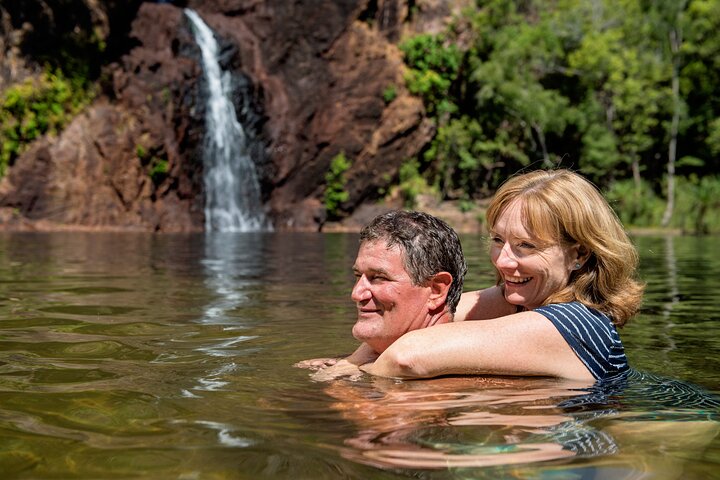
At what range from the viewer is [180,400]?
3100mm

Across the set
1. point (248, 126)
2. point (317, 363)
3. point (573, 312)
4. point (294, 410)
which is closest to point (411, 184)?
point (248, 126)

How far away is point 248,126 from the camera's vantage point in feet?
93.9

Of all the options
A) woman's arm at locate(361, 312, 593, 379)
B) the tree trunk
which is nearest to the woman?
woman's arm at locate(361, 312, 593, 379)

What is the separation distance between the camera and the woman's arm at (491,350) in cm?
298

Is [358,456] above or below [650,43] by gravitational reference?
below

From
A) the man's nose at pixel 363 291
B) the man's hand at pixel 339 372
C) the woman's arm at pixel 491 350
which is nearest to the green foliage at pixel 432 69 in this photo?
the man's hand at pixel 339 372

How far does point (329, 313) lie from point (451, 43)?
1102 inches

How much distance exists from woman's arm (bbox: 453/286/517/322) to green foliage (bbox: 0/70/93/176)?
2449 cm

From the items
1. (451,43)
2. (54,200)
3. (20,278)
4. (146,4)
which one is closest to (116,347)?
(20,278)

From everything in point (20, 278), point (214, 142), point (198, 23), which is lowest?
point (20, 278)

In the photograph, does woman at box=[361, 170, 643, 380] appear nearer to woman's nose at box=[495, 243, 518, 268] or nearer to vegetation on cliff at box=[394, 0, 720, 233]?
woman's nose at box=[495, 243, 518, 268]

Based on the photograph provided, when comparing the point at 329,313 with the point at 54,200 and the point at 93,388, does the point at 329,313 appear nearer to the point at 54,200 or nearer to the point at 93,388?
the point at 93,388

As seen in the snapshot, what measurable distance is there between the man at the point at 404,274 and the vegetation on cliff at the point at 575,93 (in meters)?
28.0

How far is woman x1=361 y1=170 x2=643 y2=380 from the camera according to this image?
3.00 meters
